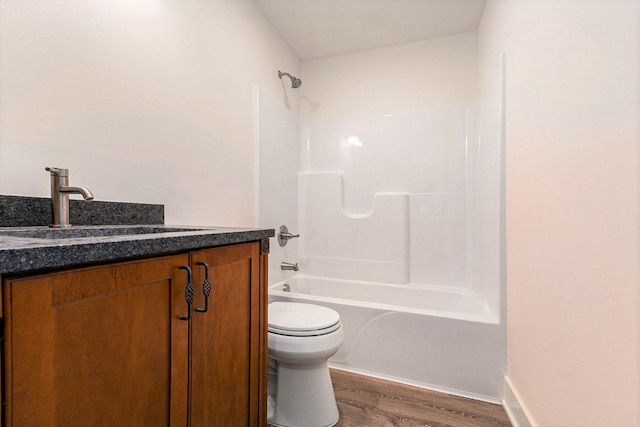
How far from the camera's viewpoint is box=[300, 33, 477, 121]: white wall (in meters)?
2.46

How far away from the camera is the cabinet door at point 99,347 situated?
449 millimetres

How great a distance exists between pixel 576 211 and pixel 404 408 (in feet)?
4.13

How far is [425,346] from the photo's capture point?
1795 mm

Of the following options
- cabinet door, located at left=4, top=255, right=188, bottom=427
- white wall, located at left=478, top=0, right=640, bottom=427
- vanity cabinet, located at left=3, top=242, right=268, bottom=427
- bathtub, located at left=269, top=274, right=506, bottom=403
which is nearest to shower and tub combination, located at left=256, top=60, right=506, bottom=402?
bathtub, located at left=269, top=274, right=506, bottom=403

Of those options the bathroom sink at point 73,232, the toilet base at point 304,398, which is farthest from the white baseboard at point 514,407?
the bathroom sink at point 73,232

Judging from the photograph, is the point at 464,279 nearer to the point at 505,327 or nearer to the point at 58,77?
the point at 505,327

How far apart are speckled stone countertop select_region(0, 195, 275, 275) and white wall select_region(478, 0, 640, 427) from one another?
1.00 m

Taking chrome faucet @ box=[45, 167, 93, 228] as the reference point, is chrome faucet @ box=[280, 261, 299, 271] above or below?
below

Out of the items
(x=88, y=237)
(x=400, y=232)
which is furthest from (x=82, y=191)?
(x=400, y=232)

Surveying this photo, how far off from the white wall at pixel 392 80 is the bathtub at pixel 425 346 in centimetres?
165

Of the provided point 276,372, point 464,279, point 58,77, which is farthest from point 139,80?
point 464,279

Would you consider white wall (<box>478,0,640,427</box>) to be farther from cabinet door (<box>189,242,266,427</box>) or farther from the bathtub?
cabinet door (<box>189,242,266,427</box>)

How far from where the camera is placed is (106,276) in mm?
569

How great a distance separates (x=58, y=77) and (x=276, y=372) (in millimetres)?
1505
